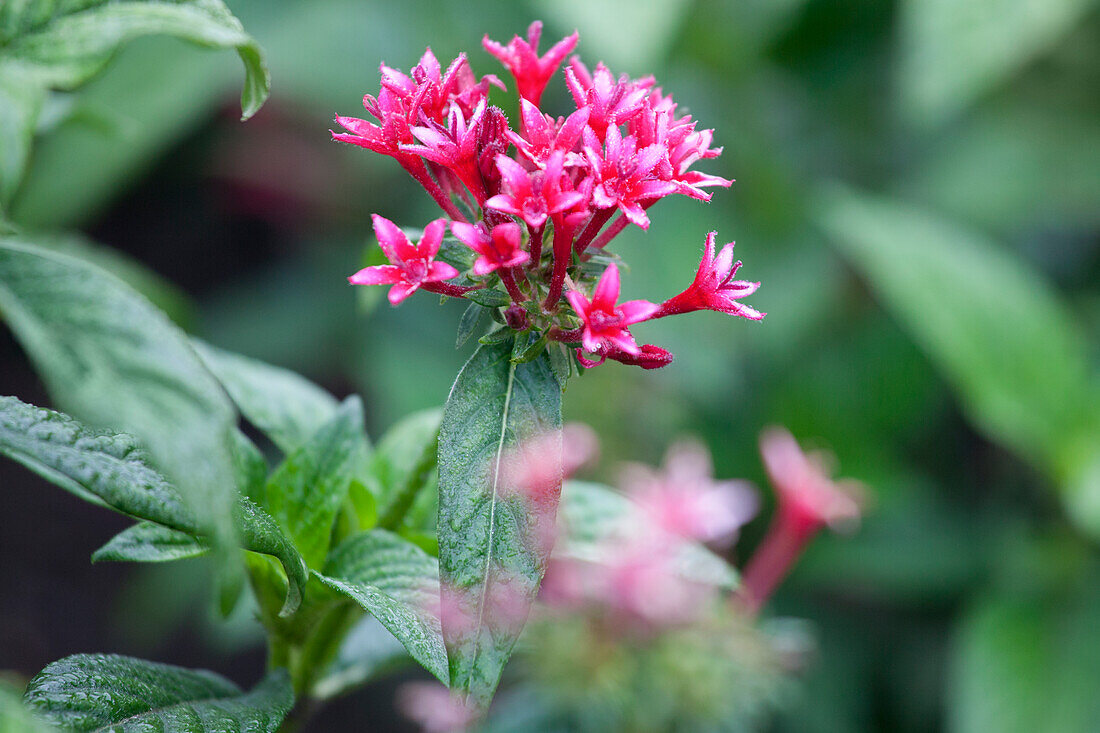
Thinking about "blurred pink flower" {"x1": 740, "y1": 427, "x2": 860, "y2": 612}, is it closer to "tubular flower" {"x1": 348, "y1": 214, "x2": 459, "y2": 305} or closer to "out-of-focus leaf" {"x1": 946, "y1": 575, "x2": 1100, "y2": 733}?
"out-of-focus leaf" {"x1": 946, "y1": 575, "x2": 1100, "y2": 733}

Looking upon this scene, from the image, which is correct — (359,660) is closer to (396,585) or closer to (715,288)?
(396,585)

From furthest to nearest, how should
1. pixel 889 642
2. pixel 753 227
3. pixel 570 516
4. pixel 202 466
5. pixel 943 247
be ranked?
pixel 753 227
pixel 889 642
pixel 943 247
pixel 570 516
pixel 202 466

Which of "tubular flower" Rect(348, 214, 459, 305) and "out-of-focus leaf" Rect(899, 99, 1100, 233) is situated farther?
"out-of-focus leaf" Rect(899, 99, 1100, 233)

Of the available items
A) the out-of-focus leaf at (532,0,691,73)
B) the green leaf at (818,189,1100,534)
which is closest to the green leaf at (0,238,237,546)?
the out-of-focus leaf at (532,0,691,73)

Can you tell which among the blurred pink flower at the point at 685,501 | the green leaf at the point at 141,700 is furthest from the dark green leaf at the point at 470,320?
the blurred pink flower at the point at 685,501

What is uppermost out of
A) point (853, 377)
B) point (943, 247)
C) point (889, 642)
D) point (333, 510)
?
point (943, 247)

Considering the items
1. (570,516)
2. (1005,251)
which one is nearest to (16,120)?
(570,516)

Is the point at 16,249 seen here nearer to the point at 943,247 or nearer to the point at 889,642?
the point at 943,247
